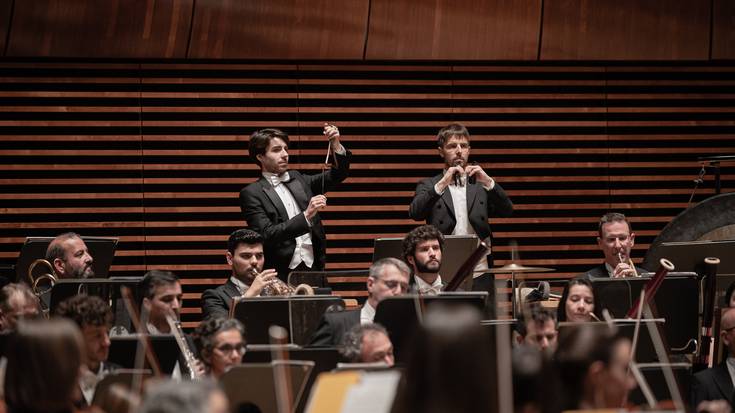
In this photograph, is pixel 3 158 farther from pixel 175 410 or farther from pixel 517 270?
pixel 175 410

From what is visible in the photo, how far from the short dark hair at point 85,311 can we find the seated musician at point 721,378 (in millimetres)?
2097

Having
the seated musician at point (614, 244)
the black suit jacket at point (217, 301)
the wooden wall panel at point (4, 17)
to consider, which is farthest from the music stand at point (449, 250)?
the wooden wall panel at point (4, 17)

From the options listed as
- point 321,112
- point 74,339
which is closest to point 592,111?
point 321,112

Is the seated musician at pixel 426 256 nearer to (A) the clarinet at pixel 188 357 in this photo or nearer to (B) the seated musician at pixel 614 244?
(B) the seated musician at pixel 614 244

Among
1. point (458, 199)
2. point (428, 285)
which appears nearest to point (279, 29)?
point (458, 199)

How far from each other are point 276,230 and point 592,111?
2.99 meters

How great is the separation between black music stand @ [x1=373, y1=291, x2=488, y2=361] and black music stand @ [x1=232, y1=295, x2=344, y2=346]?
1.41ft

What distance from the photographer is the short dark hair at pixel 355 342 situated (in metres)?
3.76

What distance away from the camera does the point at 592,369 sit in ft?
8.23

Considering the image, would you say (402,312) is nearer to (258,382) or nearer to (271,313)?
(271,313)

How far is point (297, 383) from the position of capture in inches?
Result: 138

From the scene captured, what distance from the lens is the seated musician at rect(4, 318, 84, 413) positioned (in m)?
2.27

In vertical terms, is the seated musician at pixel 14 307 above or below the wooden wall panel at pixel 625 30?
below

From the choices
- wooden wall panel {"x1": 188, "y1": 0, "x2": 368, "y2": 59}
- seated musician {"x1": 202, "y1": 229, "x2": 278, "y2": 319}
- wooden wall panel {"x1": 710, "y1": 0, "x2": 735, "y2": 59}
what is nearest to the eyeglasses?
seated musician {"x1": 202, "y1": 229, "x2": 278, "y2": 319}
